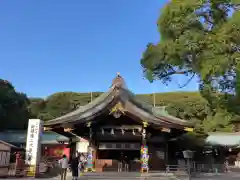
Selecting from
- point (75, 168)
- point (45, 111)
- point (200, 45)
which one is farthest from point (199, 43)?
point (45, 111)

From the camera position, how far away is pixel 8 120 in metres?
46.3

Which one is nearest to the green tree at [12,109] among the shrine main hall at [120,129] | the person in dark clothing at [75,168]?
the shrine main hall at [120,129]

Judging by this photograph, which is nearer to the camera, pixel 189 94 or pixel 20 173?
pixel 20 173

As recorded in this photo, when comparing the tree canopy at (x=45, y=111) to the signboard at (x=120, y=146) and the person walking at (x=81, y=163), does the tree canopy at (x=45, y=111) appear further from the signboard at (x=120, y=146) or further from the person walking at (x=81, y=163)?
the person walking at (x=81, y=163)

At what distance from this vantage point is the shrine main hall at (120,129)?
62.1 feet

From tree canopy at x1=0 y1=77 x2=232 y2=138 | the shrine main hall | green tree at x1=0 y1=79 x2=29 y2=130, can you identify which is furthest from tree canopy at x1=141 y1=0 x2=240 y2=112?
green tree at x1=0 y1=79 x2=29 y2=130

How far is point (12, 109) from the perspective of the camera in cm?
4766

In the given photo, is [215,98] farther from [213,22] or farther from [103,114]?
[103,114]

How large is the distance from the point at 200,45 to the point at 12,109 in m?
40.4

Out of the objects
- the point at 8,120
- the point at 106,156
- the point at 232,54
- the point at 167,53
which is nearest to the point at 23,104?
the point at 8,120

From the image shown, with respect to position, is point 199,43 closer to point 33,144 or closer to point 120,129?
point 120,129

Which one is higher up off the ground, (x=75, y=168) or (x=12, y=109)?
(x=12, y=109)

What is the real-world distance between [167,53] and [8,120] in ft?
123

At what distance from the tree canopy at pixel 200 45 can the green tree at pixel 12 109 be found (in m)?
34.8
